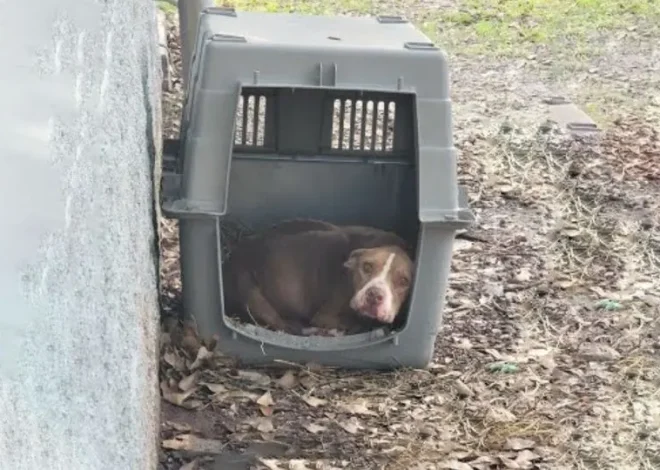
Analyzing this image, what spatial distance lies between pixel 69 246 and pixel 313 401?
2158 millimetres

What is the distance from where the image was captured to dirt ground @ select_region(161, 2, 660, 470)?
11.1 feet

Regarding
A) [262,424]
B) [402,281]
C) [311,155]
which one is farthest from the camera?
[311,155]


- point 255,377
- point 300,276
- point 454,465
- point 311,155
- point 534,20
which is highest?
point 534,20

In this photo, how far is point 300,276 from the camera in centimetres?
400

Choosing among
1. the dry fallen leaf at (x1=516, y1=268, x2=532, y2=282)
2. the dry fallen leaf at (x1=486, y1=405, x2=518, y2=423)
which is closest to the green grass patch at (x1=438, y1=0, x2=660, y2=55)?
the dry fallen leaf at (x1=516, y1=268, x2=532, y2=282)

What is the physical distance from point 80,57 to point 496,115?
16.9 ft

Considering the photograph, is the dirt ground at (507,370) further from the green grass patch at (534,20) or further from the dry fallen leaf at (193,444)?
the green grass patch at (534,20)

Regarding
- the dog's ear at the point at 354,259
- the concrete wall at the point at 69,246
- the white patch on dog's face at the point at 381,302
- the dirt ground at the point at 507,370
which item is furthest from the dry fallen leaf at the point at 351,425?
the concrete wall at the point at 69,246

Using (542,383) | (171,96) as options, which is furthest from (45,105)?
(171,96)

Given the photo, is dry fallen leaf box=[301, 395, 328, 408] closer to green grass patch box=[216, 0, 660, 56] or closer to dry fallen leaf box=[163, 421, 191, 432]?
dry fallen leaf box=[163, 421, 191, 432]

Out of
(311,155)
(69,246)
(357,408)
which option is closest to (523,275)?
(311,155)

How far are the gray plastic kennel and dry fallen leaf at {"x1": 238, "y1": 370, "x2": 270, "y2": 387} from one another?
0.16ft

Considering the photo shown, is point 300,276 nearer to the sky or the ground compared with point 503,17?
nearer to the ground

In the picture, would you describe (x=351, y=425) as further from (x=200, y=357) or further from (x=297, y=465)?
(x=200, y=357)
